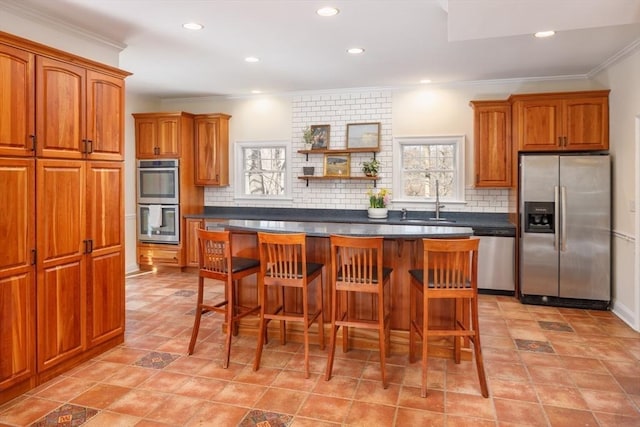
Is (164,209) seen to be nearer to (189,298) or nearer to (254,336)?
(189,298)

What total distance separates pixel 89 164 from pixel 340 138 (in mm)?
3776

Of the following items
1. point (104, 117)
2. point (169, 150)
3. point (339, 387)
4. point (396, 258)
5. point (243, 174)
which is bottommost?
point (339, 387)

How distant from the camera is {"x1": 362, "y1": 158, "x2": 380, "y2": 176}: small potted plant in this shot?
6.20m

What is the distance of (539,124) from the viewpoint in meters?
5.16

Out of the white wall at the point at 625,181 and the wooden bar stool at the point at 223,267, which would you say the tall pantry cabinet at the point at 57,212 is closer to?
the wooden bar stool at the point at 223,267

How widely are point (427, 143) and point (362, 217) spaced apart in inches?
54.9

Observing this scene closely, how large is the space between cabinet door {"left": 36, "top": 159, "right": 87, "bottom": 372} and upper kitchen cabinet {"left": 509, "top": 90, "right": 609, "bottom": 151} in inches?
186

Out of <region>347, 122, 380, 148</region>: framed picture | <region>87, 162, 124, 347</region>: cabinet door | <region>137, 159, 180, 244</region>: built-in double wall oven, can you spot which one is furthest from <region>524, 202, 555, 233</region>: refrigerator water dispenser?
<region>137, 159, 180, 244</region>: built-in double wall oven

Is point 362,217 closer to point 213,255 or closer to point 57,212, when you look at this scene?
point 213,255

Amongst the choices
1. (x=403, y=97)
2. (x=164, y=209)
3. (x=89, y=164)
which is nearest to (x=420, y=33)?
(x=403, y=97)

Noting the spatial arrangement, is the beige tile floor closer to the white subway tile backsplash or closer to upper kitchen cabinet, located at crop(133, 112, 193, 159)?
the white subway tile backsplash

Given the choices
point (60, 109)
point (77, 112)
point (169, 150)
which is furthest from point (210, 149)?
point (60, 109)

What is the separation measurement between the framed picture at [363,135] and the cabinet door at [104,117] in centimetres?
340

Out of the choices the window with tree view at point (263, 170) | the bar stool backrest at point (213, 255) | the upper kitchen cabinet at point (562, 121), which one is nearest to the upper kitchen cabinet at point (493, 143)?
the upper kitchen cabinet at point (562, 121)
